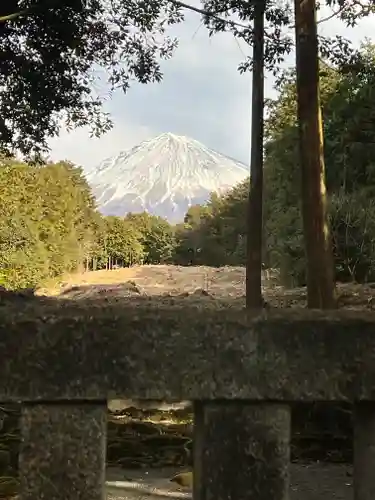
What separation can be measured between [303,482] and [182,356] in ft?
11.8

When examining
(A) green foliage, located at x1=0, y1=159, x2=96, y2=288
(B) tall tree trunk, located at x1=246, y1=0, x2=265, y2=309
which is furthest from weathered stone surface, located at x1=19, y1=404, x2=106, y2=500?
(A) green foliage, located at x1=0, y1=159, x2=96, y2=288

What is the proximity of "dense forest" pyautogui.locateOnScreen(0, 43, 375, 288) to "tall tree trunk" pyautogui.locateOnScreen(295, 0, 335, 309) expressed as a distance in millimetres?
1377

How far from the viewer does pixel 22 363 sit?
1.31m

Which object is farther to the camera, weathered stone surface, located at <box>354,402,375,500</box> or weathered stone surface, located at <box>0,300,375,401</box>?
weathered stone surface, located at <box>354,402,375,500</box>

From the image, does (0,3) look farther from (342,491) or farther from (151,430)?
(342,491)

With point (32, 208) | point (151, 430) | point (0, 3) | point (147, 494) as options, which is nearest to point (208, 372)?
point (147, 494)

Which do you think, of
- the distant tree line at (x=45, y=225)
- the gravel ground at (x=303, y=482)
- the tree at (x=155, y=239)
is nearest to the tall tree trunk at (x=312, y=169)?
the gravel ground at (x=303, y=482)

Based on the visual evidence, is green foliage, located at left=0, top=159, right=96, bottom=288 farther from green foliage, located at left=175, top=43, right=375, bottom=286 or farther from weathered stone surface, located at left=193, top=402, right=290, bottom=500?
weathered stone surface, located at left=193, top=402, right=290, bottom=500

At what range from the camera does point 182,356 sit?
4.37ft

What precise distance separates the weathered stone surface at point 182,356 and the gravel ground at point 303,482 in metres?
2.75

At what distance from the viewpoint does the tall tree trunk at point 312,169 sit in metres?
5.94

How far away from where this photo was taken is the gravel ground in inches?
155

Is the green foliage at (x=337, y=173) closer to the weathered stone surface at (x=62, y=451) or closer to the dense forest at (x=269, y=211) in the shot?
the dense forest at (x=269, y=211)

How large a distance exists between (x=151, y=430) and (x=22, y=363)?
185 inches
